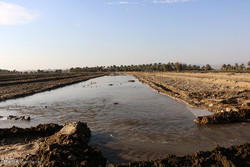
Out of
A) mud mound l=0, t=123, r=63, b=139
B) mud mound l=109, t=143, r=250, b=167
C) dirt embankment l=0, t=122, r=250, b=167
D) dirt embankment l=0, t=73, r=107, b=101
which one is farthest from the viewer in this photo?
dirt embankment l=0, t=73, r=107, b=101

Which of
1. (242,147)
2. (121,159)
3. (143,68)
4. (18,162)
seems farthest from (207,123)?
(143,68)

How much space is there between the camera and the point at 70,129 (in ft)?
23.0

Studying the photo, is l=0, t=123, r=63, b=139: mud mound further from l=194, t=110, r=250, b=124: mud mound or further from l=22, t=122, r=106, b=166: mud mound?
l=194, t=110, r=250, b=124: mud mound

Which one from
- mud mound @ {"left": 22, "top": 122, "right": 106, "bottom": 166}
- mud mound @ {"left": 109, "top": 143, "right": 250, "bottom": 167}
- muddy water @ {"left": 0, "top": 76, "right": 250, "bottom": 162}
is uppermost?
mud mound @ {"left": 109, "top": 143, "right": 250, "bottom": 167}

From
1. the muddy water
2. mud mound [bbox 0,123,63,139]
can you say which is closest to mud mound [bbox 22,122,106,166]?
the muddy water

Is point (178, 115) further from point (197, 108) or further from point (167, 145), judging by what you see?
point (167, 145)

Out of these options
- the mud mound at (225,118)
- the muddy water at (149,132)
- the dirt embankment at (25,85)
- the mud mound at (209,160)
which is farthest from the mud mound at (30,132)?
the dirt embankment at (25,85)

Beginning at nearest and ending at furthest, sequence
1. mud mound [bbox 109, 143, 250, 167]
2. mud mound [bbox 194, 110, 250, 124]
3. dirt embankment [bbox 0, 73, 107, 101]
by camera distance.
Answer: mud mound [bbox 109, 143, 250, 167], mud mound [bbox 194, 110, 250, 124], dirt embankment [bbox 0, 73, 107, 101]

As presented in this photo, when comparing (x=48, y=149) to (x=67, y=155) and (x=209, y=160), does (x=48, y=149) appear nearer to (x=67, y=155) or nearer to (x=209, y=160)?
(x=67, y=155)

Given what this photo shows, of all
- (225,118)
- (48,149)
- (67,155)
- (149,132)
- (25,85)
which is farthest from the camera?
(25,85)

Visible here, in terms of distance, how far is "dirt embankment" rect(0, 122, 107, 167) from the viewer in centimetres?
470

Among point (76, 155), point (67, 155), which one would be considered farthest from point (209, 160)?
point (67, 155)

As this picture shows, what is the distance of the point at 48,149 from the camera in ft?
16.6

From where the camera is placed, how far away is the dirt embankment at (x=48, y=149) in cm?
470
